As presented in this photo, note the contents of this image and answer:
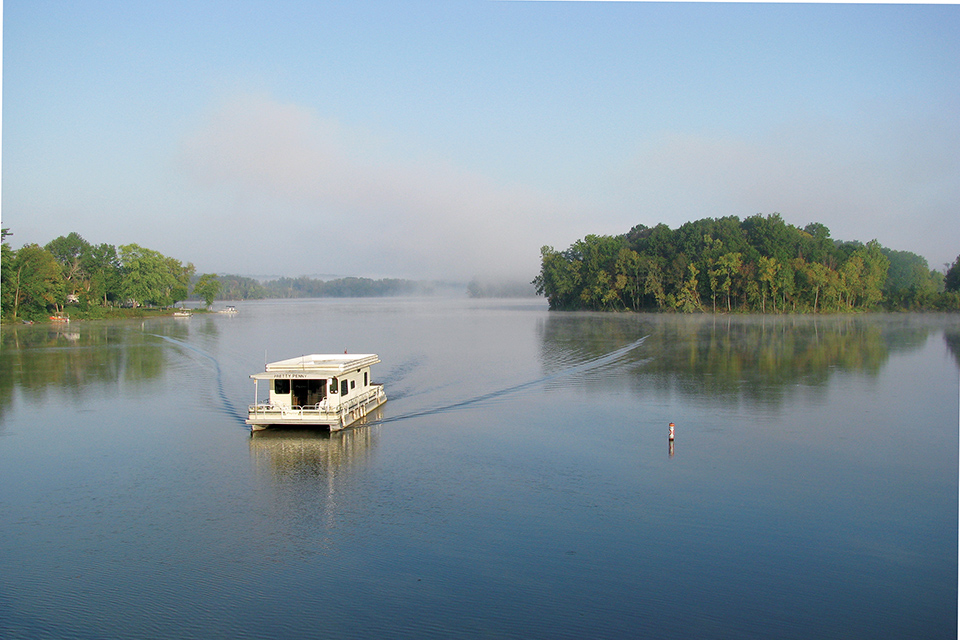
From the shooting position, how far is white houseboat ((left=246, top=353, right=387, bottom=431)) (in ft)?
73.5

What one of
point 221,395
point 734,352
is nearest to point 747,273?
point 734,352

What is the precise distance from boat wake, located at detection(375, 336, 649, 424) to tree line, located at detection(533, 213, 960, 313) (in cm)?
4703

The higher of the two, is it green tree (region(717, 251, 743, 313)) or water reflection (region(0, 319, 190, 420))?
green tree (region(717, 251, 743, 313))

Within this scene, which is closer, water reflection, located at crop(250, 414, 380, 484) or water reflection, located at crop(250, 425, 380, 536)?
water reflection, located at crop(250, 425, 380, 536)

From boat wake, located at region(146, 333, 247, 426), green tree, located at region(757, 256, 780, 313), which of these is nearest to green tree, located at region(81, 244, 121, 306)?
boat wake, located at region(146, 333, 247, 426)

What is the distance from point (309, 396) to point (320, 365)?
122 centimetres

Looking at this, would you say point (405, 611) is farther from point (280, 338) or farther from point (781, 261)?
point (781, 261)

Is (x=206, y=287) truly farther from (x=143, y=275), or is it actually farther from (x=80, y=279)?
(x=80, y=279)

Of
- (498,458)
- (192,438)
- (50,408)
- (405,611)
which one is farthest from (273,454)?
(50,408)

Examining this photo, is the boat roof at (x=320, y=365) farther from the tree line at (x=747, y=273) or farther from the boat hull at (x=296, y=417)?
the tree line at (x=747, y=273)

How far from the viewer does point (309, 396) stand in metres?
23.6

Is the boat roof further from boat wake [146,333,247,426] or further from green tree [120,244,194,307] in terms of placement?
green tree [120,244,194,307]

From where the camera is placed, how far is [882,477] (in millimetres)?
18000

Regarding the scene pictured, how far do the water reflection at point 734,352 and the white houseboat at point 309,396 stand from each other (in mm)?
13961
